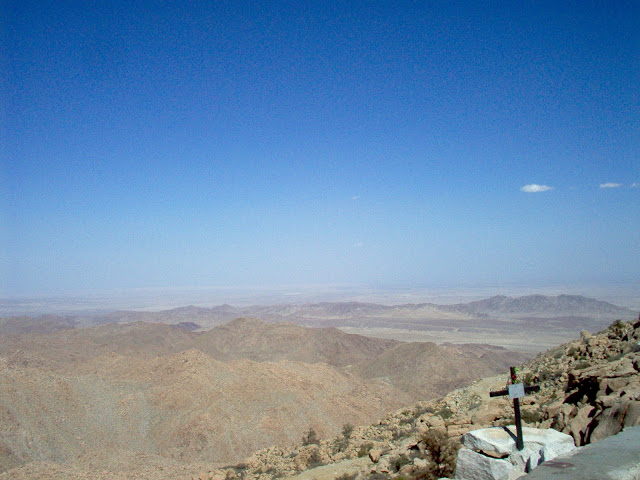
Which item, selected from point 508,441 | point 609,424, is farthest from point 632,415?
point 508,441

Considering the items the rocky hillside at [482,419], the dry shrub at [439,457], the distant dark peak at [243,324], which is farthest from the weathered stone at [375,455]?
the distant dark peak at [243,324]

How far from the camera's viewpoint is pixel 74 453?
23500mm

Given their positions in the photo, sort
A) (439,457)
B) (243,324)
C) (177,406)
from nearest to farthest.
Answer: (439,457), (177,406), (243,324)

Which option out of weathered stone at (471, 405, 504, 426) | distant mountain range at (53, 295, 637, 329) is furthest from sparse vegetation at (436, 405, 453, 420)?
distant mountain range at (53, 295, 637, 329)

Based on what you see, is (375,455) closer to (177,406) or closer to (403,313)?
(177,406)

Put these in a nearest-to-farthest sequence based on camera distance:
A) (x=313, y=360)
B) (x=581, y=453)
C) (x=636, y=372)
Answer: (x=581, y=453) → (x=636, y=372) → (x=313, y=360)

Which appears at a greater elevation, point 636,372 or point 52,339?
point 636,372

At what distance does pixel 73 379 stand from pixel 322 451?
22.8 m

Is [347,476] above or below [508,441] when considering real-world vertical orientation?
below

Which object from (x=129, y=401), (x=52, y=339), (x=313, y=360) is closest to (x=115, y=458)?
(x=129, y=401)

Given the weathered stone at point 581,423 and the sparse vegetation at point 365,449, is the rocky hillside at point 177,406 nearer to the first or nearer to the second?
the sparse vegetation at point 365,449

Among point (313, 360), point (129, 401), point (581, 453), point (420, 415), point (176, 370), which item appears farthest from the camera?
point (313, 360)

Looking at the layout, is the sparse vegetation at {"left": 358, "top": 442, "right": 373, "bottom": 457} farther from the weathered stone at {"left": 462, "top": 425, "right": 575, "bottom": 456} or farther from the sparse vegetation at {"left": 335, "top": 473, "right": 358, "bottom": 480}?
the weathered stone at {"left": 462, "top": 425, "right": 575, "bottom": 456}

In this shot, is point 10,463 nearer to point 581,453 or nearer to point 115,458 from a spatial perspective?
point 115,458
